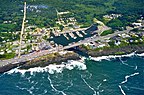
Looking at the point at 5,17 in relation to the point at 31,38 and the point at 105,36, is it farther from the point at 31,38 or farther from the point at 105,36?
the point at 105,36

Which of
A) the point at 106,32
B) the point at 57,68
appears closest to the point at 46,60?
the point at 57,68

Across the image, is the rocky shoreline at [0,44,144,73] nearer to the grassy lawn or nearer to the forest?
the grassy lawn

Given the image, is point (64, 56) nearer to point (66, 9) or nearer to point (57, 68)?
point (57, 68)

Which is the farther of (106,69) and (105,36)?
(105,36)

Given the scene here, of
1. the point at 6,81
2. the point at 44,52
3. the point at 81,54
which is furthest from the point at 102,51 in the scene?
the point at 6,81

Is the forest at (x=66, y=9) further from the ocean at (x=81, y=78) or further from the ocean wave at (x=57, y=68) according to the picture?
the ocean at (x=81, y=78)

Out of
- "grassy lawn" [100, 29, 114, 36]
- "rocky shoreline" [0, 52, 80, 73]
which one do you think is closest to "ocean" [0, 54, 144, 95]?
"rocky shoreline" [0, 52, 80, 73]
